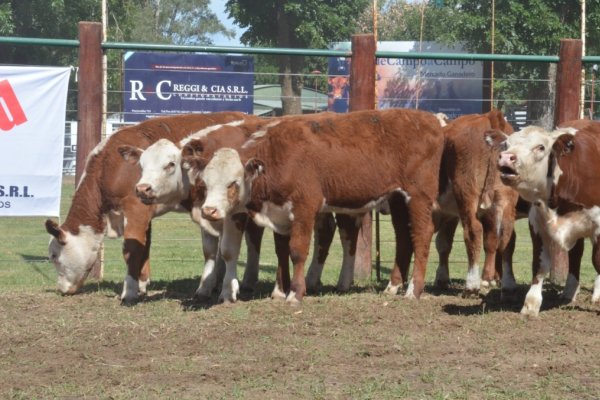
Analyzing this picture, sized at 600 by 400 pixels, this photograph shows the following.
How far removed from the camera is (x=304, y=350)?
25.2 feet

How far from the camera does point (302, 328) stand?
8328mm

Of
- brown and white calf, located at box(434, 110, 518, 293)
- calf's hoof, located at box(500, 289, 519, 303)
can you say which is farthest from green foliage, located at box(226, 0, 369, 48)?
calf's hoof, located at box(500, 289, 519, 303)

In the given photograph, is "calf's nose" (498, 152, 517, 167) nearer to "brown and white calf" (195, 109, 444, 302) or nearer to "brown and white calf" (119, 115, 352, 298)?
"brown and white calf" (195, 109, 444, 302)

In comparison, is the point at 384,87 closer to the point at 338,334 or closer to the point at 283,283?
the point at 283,283

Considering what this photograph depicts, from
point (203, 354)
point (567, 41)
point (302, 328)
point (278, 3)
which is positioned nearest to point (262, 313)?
point (302, 328)

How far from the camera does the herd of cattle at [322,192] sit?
9227 mm

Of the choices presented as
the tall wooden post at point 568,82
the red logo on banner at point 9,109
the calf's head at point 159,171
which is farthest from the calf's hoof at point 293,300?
the red logo on banner at point 9,109

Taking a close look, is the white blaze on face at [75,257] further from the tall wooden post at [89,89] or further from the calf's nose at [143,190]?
the calf's nose at [143,190]

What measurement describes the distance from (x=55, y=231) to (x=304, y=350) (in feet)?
13.3

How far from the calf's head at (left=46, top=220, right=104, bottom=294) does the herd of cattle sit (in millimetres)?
12

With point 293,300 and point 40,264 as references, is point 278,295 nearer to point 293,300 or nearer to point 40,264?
point 293,300

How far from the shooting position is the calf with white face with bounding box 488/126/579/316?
8672 millimetres

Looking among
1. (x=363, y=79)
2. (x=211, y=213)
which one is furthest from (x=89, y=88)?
(x=211, y=213)

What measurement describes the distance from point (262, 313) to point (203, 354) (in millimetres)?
1401
